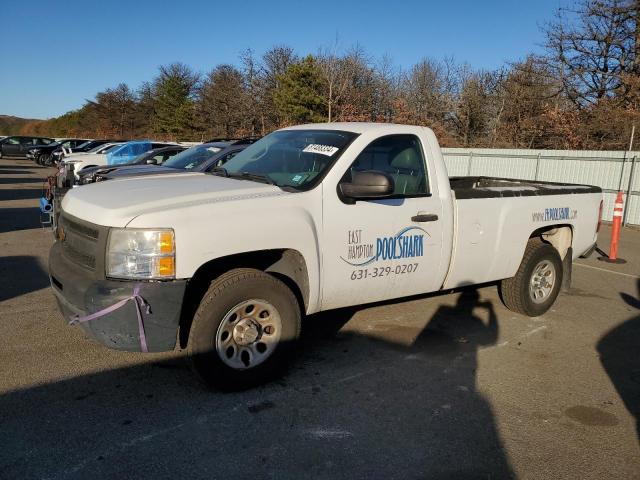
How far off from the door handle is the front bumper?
2.08m

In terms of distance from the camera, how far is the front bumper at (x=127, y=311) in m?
3.29

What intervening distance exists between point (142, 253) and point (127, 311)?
14.8 inches

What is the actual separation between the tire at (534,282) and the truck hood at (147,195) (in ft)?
10.4

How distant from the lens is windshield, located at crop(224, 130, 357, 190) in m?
4.25

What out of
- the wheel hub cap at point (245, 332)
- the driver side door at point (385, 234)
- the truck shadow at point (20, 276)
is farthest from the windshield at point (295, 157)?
the truck shadow at point (20, 276)

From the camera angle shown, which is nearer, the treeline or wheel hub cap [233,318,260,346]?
wheel hub cap [233,318,260,346]

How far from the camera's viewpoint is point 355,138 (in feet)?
14.5

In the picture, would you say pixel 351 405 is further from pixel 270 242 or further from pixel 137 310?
pixel 137 310

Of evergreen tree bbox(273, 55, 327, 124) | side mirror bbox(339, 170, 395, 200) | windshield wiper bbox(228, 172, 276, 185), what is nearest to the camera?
side mirror bbox(339, 170, 395, 200)

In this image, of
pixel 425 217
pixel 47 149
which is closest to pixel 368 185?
pixel 425 217

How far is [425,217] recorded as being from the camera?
455cm

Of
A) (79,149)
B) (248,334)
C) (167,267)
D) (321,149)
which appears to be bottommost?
(248,334)

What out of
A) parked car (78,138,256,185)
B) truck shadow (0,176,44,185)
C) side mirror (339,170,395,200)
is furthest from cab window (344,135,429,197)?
truck shadow (0,176,44,185)

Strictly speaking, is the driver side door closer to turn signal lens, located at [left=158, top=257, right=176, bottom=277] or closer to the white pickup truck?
the white pickup truck
